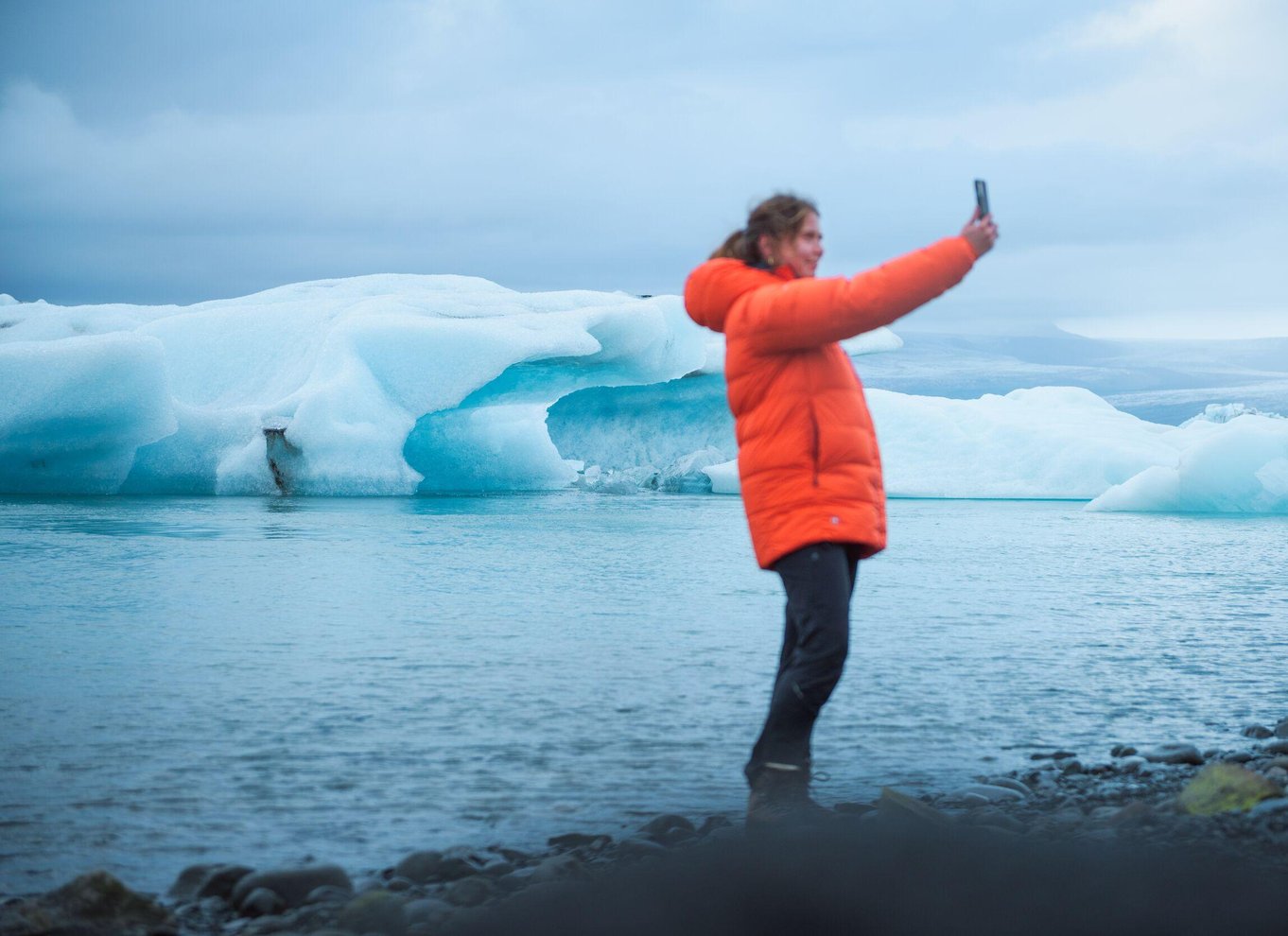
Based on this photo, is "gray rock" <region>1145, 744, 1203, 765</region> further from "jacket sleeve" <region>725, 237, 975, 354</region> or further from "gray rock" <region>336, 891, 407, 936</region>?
"gray rock" <region>336, 891, 407, 936</region>

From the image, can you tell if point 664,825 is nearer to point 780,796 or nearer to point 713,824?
point 713,824

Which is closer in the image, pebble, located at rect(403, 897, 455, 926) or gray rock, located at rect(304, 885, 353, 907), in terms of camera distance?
pebble, located at rect(403, 897, 455, 926)

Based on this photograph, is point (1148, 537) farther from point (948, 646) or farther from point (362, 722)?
point (362, 722)

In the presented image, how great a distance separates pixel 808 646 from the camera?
250 cm

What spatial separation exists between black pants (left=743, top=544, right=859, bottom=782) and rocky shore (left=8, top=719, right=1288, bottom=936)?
0.16m

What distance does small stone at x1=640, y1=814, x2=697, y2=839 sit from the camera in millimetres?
2582

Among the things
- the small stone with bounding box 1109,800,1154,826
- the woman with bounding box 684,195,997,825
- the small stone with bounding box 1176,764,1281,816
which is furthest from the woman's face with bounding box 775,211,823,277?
the small stone with bounding box 1176,764,1281,816

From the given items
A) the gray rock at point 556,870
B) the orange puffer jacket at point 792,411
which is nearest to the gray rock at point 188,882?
the gray rock at point 556,870

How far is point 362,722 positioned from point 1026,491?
1810 centimetres

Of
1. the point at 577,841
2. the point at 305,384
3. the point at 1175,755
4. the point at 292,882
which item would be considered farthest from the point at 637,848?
the point at 305,384

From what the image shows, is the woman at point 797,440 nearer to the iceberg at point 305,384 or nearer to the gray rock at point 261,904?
the gray rock at point 261,904

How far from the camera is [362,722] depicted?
143 inches

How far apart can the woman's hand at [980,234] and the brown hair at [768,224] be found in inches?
12.4

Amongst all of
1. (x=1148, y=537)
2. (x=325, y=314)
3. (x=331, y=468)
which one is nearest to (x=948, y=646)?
(x=1148, y=537)
